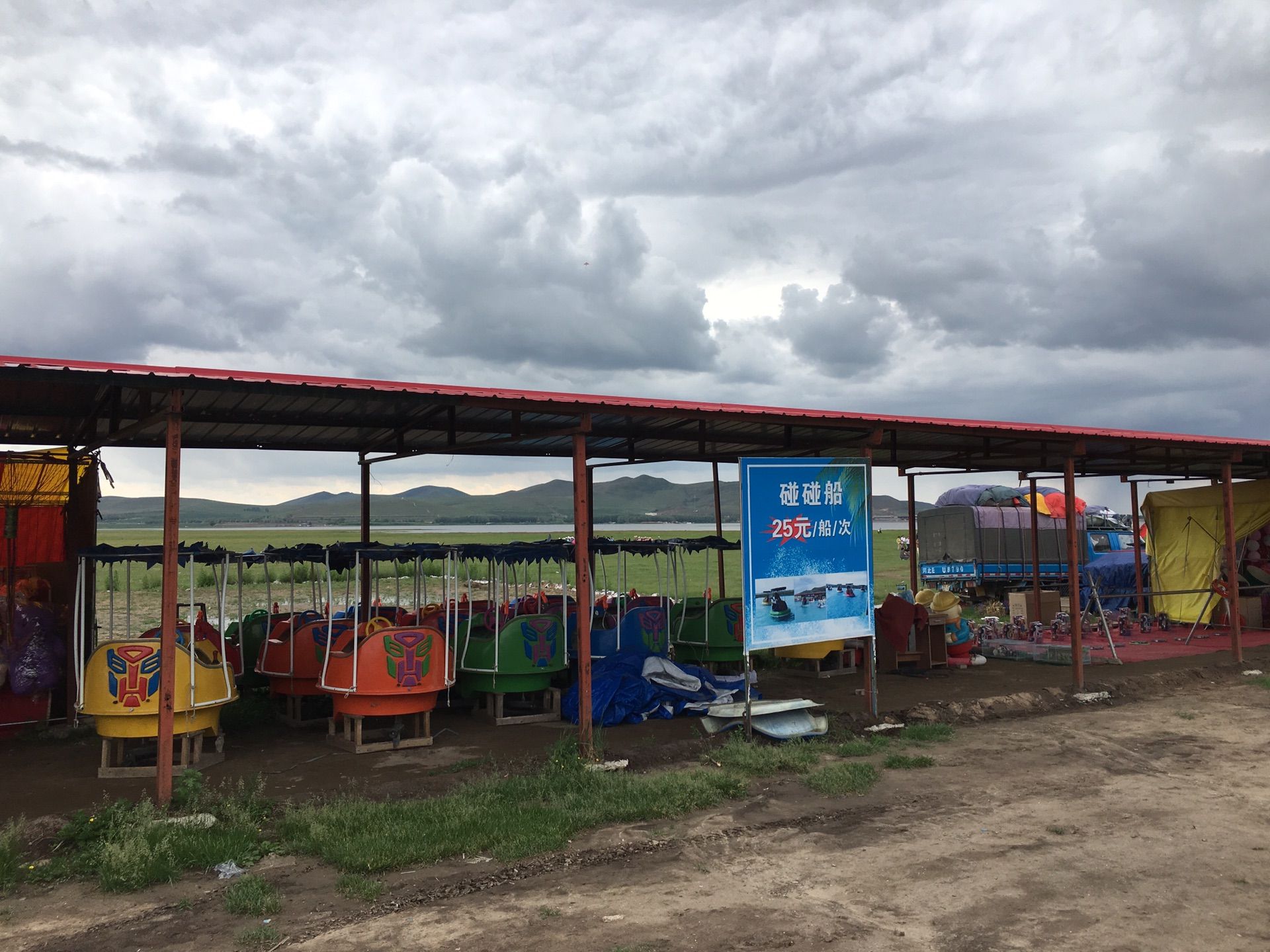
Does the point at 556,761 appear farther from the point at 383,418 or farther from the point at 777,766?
the point at 383,418

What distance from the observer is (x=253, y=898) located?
5777 mm

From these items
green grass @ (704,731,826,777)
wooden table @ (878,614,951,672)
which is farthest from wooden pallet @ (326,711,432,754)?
wooden table @ (878,614,951,672)

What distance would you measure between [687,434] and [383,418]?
4.50m

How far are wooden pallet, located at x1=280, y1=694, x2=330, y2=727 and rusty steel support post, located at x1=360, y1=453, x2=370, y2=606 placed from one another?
4.23 ft

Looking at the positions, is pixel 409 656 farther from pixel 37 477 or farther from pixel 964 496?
pixel 964 496

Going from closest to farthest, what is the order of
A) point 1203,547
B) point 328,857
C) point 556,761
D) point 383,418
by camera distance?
1. point 328,857
2. point 556,761
3. point 383,418
4. point 1203,547

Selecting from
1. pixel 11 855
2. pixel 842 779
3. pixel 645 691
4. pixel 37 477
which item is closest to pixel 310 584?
pixel 37 477

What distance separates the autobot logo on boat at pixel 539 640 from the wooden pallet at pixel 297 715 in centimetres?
247

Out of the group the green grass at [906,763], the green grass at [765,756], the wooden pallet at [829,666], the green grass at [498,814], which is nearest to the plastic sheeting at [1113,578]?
the wooden pallet at [829,666]

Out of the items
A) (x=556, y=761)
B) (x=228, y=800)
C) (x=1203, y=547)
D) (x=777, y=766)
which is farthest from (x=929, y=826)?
(x=1203, y=547)

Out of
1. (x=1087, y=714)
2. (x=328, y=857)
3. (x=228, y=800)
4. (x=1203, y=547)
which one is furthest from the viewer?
(x=1203, y=547)

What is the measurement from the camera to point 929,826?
7309 millimetres

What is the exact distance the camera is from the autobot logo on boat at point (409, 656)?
9.68m

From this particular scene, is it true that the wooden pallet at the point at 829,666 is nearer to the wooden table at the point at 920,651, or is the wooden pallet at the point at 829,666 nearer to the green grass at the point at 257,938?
the wooden table at the point at 920,651
